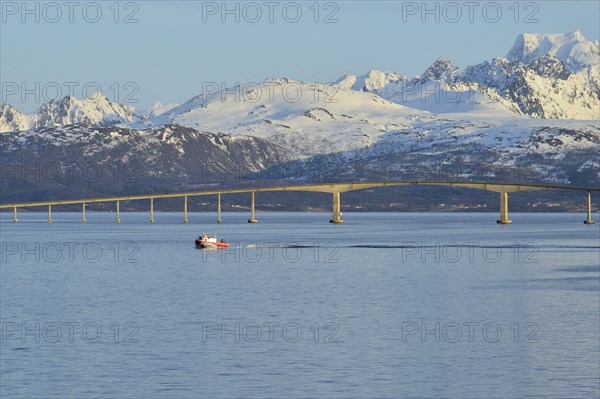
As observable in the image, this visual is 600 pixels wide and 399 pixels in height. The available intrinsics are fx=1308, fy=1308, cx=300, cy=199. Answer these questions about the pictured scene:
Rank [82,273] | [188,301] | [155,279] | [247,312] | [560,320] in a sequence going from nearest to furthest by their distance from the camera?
[560,320], [247,312], [188,301], [155,279], [82,273]

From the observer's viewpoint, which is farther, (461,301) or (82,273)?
(82,273)

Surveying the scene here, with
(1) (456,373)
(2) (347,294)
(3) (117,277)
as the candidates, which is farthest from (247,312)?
(3) (117,277)

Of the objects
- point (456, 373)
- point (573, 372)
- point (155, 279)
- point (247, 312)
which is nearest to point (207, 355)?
point (456, 373)

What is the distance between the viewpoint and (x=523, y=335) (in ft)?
280

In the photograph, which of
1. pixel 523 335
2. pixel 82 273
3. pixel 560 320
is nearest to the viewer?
pixel 523 335

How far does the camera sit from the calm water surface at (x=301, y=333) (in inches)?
2591

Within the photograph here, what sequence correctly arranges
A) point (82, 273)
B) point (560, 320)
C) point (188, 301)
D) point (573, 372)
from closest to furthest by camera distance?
1. point (573, 372)
2. point (560, 320)
3. point (188, 301)
4. point (82, 273)

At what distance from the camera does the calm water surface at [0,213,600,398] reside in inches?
2591

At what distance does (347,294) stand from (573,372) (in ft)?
172

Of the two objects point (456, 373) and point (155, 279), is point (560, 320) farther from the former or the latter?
point (155, 279)

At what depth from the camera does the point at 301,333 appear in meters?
86.3

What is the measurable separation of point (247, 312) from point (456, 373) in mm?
35429

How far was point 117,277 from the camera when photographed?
5719 inches

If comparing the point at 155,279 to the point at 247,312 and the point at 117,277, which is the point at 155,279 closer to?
the point at 117,277
